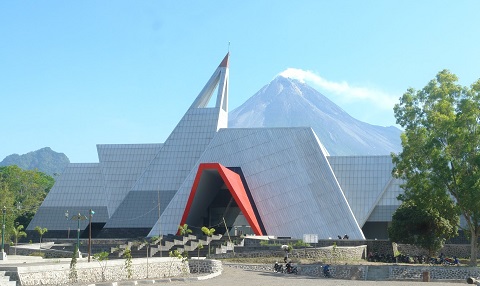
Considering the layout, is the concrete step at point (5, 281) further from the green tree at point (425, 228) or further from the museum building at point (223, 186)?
the museum building at point (223, 186)

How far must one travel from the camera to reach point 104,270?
25703mm

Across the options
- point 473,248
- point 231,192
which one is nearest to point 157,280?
point 473,248

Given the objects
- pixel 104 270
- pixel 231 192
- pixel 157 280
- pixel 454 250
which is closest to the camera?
pixel 104 270

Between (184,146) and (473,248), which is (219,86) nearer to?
(184,146)

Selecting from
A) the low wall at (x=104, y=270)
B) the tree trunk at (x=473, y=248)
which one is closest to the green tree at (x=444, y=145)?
the tree trunk at (x=473, y=248)

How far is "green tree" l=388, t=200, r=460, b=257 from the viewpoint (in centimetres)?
4072

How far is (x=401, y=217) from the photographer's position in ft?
138

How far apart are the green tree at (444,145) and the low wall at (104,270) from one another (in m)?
12.5

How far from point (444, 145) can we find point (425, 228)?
26.7ft

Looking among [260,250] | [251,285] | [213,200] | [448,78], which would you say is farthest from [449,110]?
[213,200]

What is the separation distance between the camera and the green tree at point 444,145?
3369cm

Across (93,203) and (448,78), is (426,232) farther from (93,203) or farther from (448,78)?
(93,203)

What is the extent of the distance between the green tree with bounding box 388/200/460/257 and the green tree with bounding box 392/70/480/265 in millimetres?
3794

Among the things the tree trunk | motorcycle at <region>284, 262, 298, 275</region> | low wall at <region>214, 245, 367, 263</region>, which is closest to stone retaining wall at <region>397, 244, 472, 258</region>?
low wall at <region>214, 245, 367, 263</region>
